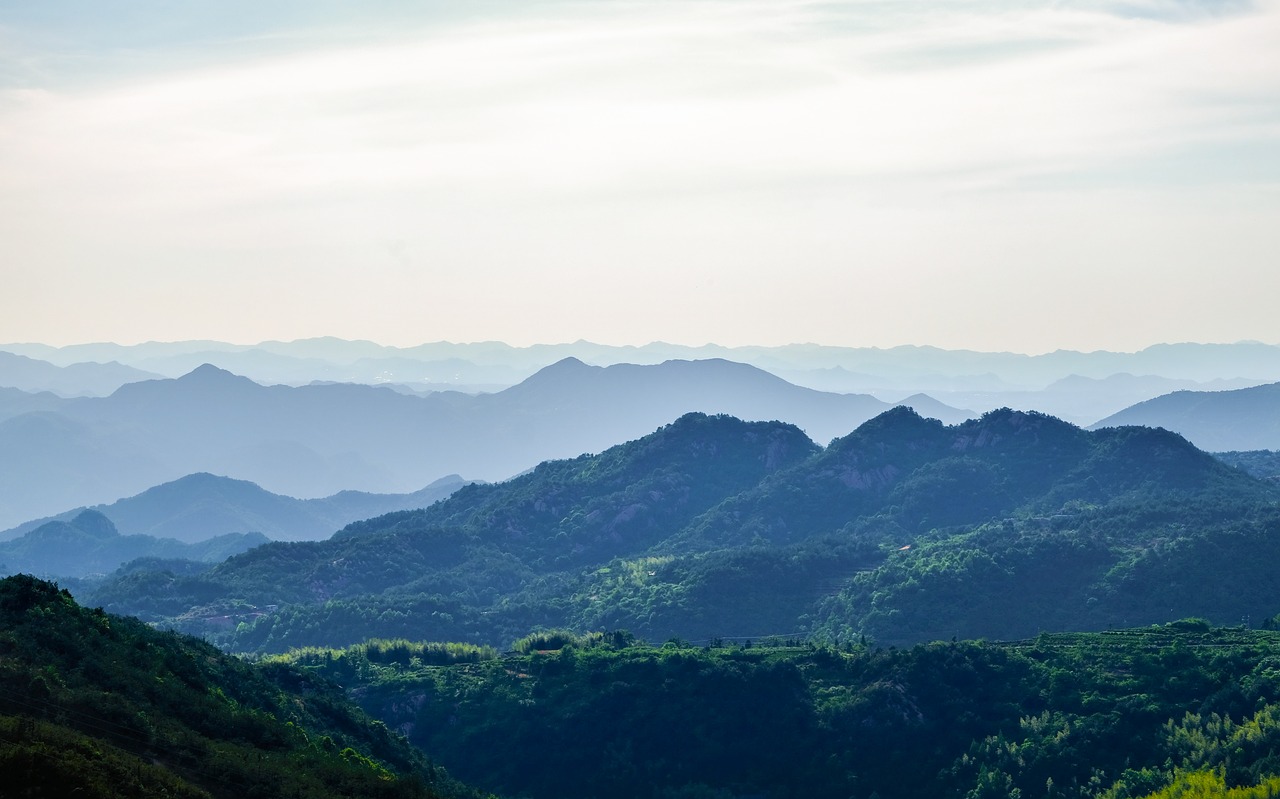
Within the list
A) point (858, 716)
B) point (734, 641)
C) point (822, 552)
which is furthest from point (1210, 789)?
point (822, 552)

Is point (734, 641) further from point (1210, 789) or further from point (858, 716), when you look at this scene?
point (1210, 789)

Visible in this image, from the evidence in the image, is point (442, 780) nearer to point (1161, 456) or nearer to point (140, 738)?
point (140, 738)

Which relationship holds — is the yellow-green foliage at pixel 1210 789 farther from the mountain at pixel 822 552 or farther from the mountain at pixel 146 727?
the mountain at pixel 822 552

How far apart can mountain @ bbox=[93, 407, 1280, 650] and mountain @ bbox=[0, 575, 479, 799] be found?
227 feet

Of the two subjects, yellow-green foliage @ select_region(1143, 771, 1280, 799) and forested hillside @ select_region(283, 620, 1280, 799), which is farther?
forested hillside @ select_region(283, 620, 1280, 799)

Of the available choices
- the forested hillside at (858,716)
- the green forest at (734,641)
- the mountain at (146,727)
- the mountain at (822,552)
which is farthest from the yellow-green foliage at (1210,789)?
the mountain at (822,552)

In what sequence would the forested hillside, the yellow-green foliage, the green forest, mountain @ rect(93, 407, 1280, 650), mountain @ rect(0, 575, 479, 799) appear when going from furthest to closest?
1. mountain @ rect(93, 407, 1280, 650)
2. the forested hillside
3. the yellow-green foliage
4. the green forest
5. mountain @ rect(0, 575, 479, 799)

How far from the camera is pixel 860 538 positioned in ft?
539

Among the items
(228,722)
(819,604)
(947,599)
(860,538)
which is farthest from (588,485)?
(228,722)

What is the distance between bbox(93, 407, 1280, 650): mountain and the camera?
129 metres

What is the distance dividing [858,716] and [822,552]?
6600cm

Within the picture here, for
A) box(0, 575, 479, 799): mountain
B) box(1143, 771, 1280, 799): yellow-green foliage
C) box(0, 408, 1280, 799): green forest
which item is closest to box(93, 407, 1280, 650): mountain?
box(0, 408, 1280, 799): green forest

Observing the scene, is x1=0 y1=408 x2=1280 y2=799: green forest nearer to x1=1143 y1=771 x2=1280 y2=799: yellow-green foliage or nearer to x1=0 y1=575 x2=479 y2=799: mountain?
x1=0 y1=575 x2=479 y2=799: mountain

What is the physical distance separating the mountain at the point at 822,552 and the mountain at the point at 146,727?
227 feet
